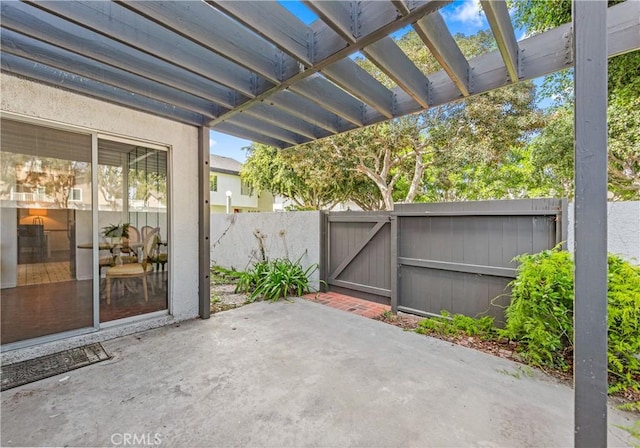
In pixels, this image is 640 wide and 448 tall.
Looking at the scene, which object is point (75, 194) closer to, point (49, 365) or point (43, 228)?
point (43, 228)

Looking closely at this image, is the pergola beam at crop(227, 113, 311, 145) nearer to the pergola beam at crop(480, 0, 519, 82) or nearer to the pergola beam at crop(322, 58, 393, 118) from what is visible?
the pergola beam at crop(322, 58, 393, 118)

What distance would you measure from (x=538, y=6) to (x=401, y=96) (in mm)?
4783

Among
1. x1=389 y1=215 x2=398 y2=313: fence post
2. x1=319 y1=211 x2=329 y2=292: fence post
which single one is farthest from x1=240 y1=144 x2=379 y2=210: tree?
x1=389 y1=215 x2=398 y2=313: fence post

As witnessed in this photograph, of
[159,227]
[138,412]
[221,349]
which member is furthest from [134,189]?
[138,412]

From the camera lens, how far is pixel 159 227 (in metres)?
3.98

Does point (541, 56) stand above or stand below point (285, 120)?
above

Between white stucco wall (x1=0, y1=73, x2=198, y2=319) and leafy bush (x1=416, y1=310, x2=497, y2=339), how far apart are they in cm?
334

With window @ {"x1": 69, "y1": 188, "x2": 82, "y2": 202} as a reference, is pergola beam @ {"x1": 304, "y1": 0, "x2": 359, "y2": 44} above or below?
above

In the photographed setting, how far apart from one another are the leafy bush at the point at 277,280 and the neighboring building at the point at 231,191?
1129cm

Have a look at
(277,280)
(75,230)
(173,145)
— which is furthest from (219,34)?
(277,280)

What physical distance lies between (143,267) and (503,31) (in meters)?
4.87

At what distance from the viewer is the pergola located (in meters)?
1.29

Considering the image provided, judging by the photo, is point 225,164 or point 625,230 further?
point 225,164

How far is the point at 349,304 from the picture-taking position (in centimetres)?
488
